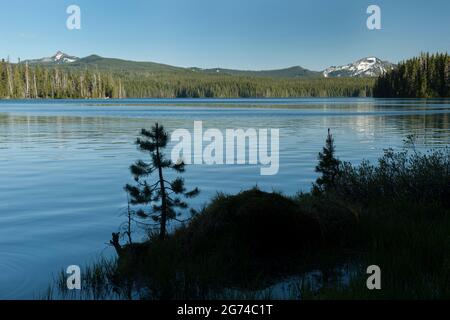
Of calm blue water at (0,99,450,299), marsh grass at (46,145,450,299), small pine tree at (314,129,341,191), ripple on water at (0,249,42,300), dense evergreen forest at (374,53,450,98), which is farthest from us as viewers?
dense evergreen forest at (374,53,450,98)

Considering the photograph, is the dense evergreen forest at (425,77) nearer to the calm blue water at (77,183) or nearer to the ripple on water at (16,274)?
the calm blue water at (77,183)

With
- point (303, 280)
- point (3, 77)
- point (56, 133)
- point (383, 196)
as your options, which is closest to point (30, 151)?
point (56, 133)

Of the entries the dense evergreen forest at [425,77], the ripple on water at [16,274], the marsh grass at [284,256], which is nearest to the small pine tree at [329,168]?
the marsh grass at [284,256]

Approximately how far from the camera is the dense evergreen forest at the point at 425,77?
16775cm

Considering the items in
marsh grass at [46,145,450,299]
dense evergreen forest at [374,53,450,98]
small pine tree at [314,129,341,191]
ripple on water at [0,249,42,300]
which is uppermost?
dense evergreen forest at [374,53,450,98]

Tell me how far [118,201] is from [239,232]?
31.5 ft

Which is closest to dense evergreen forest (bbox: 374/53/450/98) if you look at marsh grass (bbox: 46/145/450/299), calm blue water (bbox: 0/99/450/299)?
calm blue water (bbox: 0/99/450/299)

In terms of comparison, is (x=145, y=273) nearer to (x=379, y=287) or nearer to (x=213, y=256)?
(x=213, y=256)

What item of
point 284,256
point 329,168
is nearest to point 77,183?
point 329,168

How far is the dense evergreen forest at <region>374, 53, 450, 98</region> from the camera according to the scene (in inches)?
6604

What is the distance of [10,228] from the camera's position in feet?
46.9

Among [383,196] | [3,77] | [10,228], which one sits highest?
[3,77]

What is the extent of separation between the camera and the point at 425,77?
171 m

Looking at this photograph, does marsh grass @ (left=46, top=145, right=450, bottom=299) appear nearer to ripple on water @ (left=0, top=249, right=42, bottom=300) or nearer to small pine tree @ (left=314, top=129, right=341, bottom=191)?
ripple on water @ (left=0, top=249, right=42, bottom=300)
